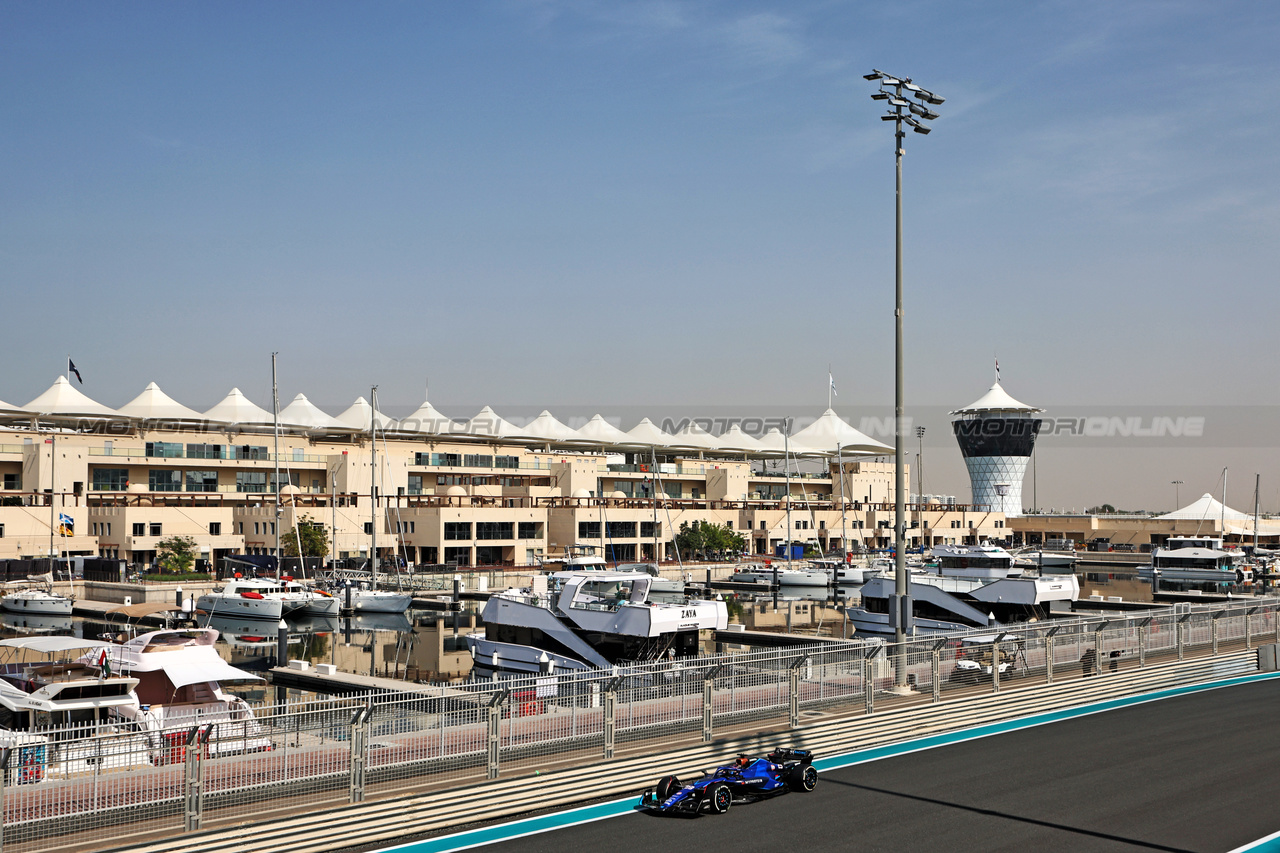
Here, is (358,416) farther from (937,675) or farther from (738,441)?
(937,675)

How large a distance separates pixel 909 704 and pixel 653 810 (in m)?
7.30

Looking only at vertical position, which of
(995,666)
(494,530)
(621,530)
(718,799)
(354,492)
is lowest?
(621,530)

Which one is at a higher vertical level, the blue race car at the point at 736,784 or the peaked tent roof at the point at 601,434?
the peaked tent roof at the point at 601,434

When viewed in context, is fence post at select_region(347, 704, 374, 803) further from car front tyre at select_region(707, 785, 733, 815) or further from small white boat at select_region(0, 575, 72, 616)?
small white boat at select_region(0, 575, 72, 616)

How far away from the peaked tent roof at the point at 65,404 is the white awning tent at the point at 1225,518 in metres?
139

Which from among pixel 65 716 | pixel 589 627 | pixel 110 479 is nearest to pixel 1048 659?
pixel 589 627

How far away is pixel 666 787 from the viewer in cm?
1619

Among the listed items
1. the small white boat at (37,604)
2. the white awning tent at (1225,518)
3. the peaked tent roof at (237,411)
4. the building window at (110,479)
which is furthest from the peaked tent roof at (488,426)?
the white awning tent at (1225,518)

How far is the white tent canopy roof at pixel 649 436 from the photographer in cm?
14125

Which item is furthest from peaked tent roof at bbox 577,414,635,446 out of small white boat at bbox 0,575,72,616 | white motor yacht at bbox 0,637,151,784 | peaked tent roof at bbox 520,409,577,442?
white motor yacht at bbox 0,637,151,784

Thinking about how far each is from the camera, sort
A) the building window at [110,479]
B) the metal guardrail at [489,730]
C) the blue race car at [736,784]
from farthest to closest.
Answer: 1. the building window at [110,479]
2. the blue race car at [736,784]
3. the metal guardrail at [489,730]

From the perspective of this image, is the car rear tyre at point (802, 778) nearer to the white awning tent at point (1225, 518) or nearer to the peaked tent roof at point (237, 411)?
the peaked tent roof at point (237, 411)

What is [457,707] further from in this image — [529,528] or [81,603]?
[529,528]

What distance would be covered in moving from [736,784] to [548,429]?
12515 cm
